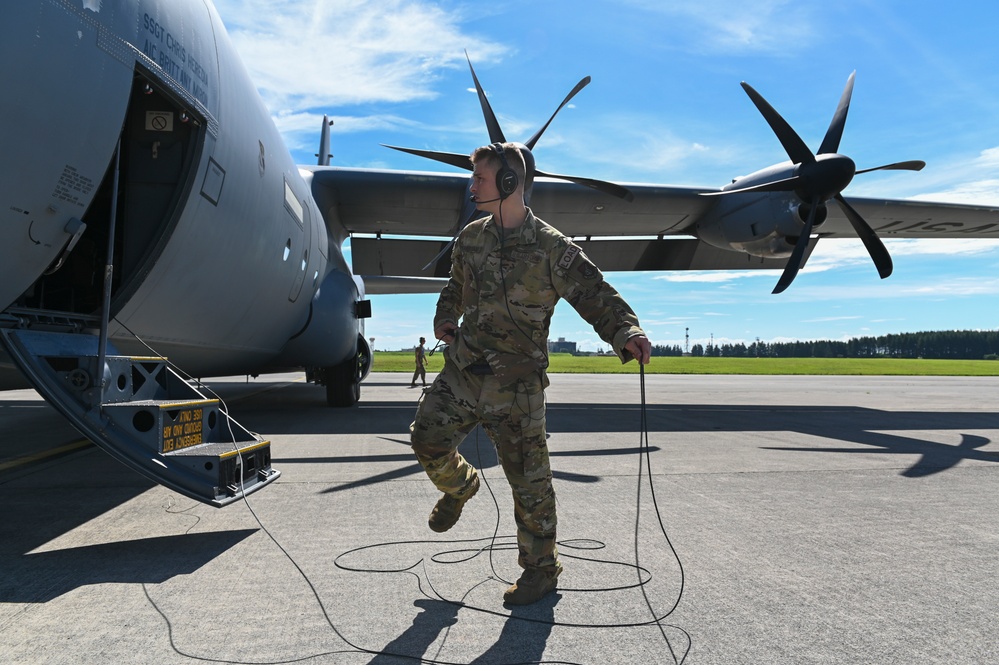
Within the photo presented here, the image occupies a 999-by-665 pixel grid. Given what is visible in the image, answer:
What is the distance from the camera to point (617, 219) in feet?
47.1

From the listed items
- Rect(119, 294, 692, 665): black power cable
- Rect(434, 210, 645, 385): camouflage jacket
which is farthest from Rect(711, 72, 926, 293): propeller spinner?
Rect(434, 210, 645, 385): camouflage jacket

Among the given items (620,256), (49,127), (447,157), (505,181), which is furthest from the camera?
(620,256)

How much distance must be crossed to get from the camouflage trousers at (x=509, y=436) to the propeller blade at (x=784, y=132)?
394 inches

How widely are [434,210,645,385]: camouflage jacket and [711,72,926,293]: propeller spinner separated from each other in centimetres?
899

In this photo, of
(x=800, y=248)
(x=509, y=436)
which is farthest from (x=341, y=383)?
(x=509, y=436)

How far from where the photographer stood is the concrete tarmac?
236 centimetres

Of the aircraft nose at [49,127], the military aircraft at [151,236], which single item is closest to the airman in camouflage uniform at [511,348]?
the military aircraft at [151,236]

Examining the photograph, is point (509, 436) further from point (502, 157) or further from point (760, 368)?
point (760, 368)

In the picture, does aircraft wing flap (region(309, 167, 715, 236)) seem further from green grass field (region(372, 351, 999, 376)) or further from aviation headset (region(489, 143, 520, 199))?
green grass field (region(372, 351, 999, 376))

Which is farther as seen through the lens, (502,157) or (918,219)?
(918,219)

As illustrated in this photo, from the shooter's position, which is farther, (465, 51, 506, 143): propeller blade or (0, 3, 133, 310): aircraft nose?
(465, 51, 506, 143): propeller blade

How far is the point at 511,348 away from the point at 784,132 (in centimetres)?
1014

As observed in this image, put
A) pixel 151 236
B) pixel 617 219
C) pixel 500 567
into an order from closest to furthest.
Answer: pixel 500 567
pixel 151 236
pixel 617 219

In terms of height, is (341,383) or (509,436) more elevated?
(509,436)
